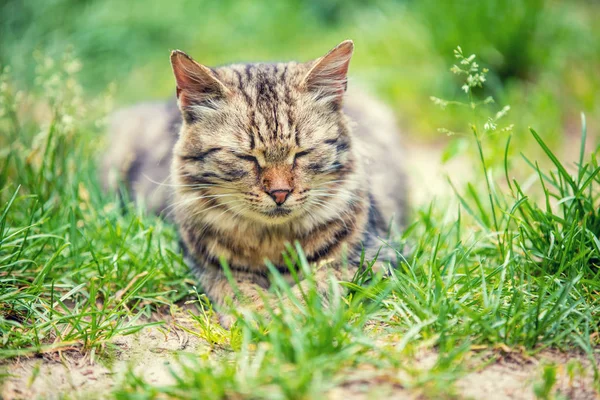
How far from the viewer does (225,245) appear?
8.13ft

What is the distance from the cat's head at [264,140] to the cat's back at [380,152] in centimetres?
33

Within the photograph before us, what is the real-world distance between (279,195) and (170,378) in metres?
0.75

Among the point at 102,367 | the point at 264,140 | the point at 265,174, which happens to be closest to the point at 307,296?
the point at 265,174

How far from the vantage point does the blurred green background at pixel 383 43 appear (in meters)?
4.63

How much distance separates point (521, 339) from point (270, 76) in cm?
140

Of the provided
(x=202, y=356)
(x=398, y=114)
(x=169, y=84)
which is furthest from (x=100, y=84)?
(x=202, y=356)

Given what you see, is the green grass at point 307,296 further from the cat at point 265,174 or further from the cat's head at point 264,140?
the cat's head at point 264,140

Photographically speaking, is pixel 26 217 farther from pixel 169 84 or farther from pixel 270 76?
pixel 169 84

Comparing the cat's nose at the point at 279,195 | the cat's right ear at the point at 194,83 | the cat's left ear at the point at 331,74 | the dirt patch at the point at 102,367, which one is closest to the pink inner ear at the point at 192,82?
the cat's right ear at the point at 194,83

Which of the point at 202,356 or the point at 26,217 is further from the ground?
the point at 26,217

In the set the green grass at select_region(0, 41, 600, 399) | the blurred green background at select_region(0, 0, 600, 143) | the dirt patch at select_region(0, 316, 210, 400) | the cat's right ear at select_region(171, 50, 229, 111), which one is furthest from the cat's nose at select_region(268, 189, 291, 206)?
the blurred green background at select_region(0, 0, 600, 143)

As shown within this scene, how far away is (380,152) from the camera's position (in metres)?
3.53

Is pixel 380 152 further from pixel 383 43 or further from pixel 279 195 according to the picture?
pixel 383 43

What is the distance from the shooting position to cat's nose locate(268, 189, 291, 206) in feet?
7.19
